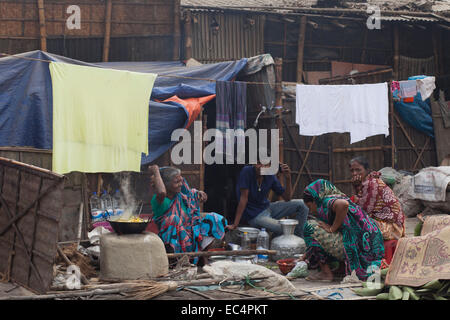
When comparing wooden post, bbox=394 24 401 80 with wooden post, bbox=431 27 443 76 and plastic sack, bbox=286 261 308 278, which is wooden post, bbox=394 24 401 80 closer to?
wooden post, bbox=431 27 443 76

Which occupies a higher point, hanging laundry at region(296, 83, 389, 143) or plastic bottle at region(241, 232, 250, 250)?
hanging laundry at region(296, 83, 389, 143)

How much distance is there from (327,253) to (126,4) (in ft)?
21.7

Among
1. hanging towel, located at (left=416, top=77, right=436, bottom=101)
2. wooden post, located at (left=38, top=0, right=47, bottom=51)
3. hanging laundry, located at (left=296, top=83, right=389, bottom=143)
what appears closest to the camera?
hanging laundry, located at (left=296, top=83, right=389, bottom=143)

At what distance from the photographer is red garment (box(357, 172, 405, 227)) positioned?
5613 mm

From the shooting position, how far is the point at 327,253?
5.44 meters

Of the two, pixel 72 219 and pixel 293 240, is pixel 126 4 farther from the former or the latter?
pixel 293 240

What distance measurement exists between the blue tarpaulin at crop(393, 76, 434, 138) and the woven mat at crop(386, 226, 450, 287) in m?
6.09

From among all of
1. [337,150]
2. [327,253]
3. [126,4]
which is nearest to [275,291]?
[327,253]

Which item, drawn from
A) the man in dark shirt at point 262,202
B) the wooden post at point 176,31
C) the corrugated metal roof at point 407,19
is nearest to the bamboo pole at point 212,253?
the man in dark shirt at point 262,202

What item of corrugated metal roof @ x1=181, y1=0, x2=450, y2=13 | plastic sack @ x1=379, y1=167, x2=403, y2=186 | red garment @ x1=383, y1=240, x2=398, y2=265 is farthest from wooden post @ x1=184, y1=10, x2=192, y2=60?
red garment @ x1=383, y1=240, x2=398, y2=265

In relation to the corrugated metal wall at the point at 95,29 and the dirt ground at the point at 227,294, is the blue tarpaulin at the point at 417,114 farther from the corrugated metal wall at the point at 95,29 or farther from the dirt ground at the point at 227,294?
the dirt ground at the point at 227,294

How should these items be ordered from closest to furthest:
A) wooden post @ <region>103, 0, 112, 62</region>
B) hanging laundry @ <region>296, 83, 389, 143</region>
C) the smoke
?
the smoke → hanging laundry @ <region>296, 83, 389, 143</region> → wooden post @ <region>103, 0, 112, 62</region>

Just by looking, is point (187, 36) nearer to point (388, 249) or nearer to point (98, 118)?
point (98, 118)

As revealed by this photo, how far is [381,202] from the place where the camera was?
18.5ft
